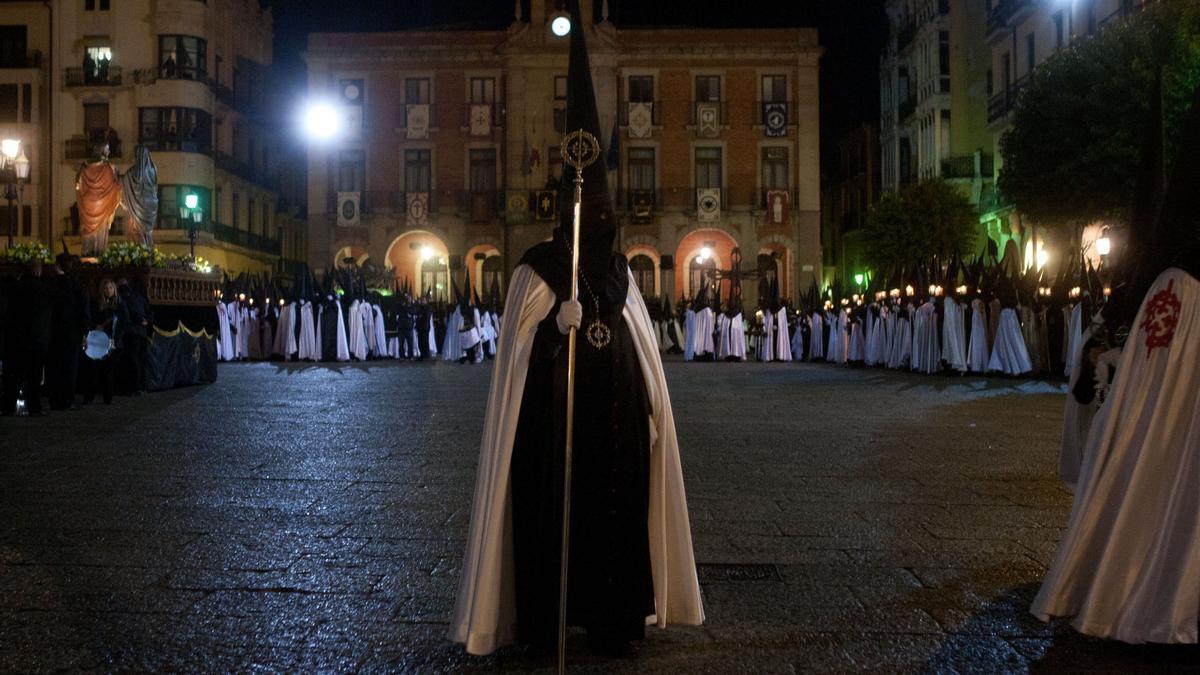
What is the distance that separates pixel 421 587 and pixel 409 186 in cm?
4585

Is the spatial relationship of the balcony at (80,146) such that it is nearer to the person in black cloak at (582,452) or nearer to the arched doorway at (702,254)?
the arched doorway at (702,254)

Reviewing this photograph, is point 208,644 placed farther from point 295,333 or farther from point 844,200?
point 844,200

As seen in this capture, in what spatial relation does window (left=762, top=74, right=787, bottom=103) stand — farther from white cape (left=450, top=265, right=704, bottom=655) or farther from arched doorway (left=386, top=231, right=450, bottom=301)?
white cape (left=450, top=265, right=704, bottom=655)

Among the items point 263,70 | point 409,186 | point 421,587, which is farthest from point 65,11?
point 421,587

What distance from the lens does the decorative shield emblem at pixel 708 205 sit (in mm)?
48344

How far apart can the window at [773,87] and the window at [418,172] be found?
15.3m

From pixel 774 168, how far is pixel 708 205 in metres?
3.58

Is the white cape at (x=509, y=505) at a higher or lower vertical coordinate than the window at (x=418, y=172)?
lower

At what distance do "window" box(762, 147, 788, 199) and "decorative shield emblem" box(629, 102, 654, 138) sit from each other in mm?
5277

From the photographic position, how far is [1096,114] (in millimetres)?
26203

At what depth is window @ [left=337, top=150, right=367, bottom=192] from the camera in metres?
48.9

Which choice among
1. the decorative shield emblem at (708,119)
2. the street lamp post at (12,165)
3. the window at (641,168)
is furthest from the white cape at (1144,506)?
the decorative shield emblem at (708,119)

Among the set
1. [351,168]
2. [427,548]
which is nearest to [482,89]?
[351,168]

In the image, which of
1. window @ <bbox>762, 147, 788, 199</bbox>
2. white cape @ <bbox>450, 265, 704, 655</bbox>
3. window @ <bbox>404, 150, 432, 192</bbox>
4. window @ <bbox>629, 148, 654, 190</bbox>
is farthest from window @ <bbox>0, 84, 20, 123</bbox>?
white cape @ <bbox>450, 265, 704, 655</bbox>
